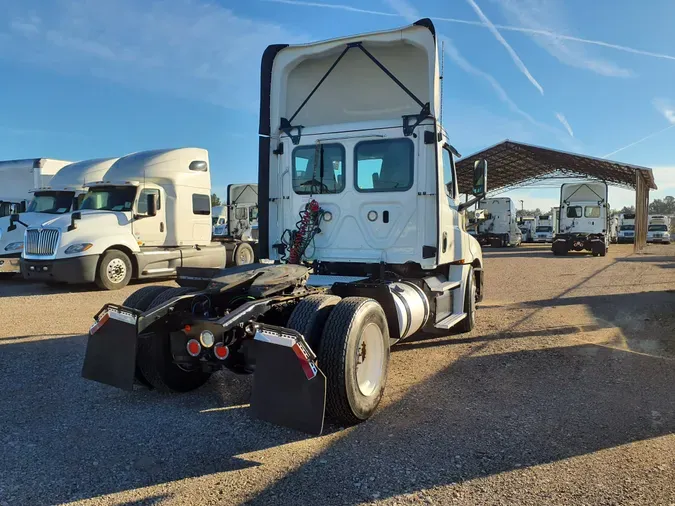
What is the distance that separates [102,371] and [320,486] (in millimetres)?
2219

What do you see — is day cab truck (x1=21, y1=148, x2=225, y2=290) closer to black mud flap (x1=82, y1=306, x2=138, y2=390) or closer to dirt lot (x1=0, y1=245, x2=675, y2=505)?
dirt lot (x1=0, y1=245, x2=675, y2=505)

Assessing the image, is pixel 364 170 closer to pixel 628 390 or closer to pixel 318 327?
pixel 318 327

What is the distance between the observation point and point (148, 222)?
517 inches

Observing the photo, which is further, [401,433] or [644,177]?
[644,177]

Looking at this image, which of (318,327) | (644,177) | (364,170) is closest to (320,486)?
(318,327)

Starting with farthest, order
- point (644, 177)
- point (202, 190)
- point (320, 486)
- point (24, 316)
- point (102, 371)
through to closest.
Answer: point (644, 177) < point (202, 190) < point (24, 316) < point (102, 371) < point (320, 486)

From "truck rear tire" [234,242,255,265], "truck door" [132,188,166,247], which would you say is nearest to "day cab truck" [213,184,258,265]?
"truck rear tire" [234,242,255,265]

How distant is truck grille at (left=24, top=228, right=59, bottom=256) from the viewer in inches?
456

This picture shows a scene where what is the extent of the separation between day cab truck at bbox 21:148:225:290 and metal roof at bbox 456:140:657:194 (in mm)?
19597

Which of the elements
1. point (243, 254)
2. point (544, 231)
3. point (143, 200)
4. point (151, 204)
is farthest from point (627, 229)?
point (143, 200)

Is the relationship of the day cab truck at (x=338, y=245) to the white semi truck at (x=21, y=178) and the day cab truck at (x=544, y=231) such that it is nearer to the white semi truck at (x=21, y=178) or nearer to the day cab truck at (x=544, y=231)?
the white semi truck at (x=21, y=178)

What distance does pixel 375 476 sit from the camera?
10.9ft

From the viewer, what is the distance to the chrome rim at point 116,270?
40.0ft

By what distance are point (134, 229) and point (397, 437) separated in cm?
1069
